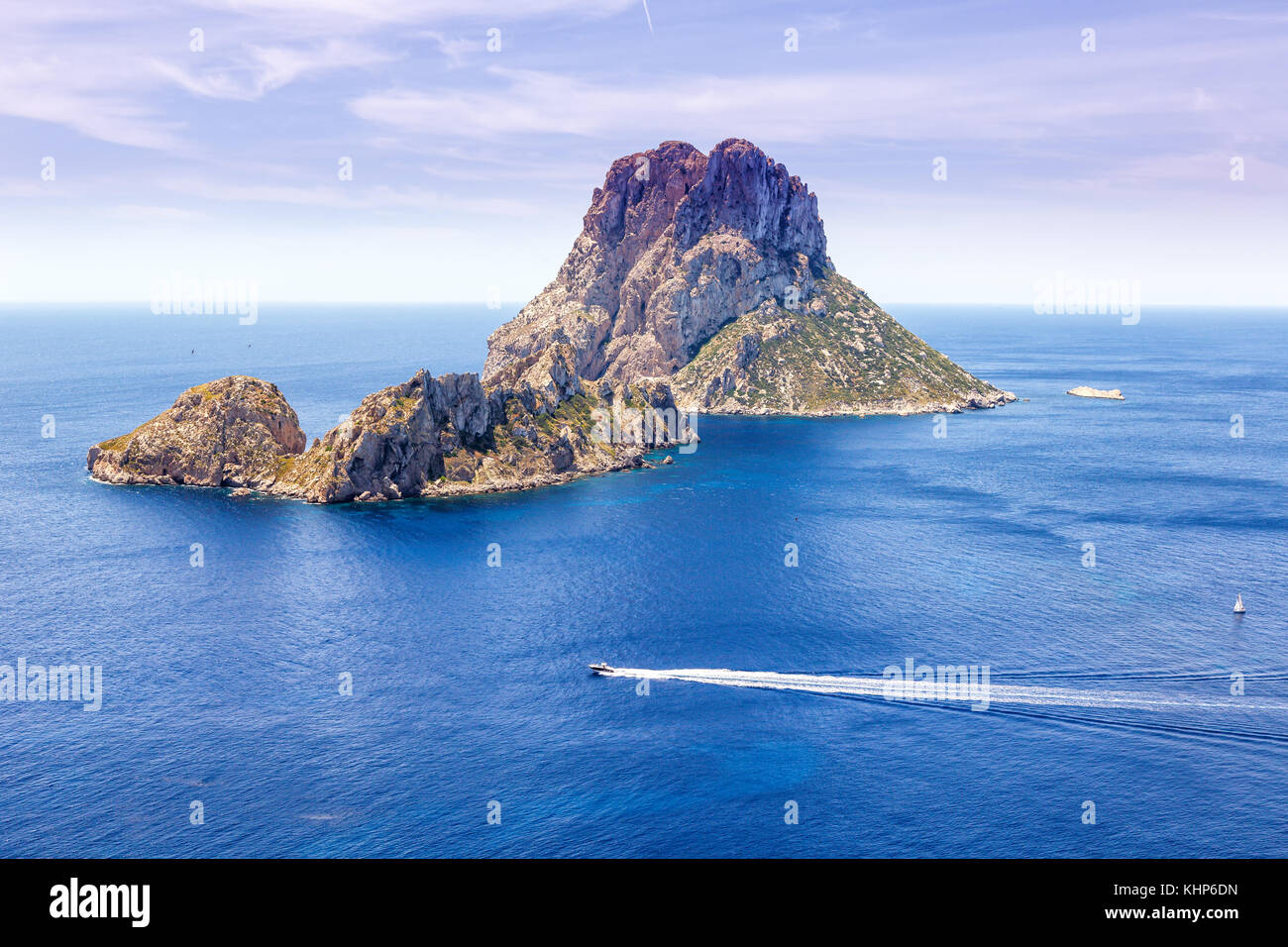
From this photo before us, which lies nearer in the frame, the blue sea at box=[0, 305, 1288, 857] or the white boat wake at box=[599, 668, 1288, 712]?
the blue sea at box=[0, 305, 1288, 857]

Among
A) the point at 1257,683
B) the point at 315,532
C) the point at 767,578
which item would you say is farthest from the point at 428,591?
the point at 1257,683

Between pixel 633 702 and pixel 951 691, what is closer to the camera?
pixel 951 691

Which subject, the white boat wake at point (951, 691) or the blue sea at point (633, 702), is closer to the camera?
the blue sea at point (633, 702)

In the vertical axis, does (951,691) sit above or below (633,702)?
above
